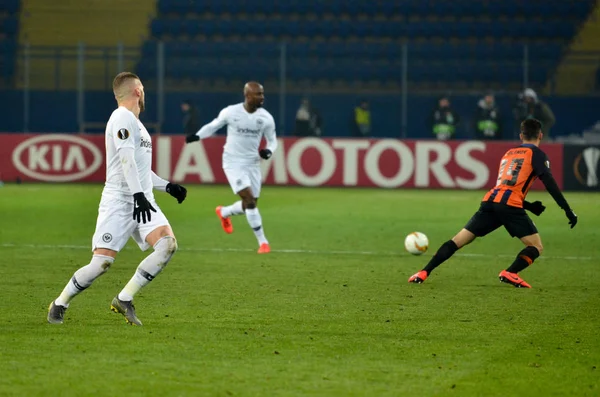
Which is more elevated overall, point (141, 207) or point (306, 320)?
point (141, 207)

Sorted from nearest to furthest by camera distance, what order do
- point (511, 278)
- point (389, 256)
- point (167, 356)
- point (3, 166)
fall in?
point (167, 356)
point (511, 278)
point (389, 256)
point (3, 166)

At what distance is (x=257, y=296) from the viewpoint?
9609 mm

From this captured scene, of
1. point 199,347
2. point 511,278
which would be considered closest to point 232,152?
point 511,278

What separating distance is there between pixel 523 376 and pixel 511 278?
170 inches

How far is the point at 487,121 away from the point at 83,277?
2085 cm

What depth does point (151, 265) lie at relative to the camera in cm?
790

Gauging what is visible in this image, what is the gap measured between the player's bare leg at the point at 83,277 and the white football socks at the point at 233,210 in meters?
6.58

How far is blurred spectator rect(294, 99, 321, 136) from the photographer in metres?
28.0

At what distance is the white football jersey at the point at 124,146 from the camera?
7.71m

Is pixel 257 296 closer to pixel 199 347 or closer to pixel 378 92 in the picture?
pixel 199 347

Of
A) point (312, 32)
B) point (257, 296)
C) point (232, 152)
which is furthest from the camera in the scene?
point (312, 32)

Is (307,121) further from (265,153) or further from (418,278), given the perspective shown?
(418,278)

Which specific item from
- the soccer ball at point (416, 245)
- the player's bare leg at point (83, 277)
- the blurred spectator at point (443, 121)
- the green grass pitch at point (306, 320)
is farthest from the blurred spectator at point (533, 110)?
the player's bare leg at point (83, 277)

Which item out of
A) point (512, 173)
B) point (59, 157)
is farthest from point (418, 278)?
point (59, 157)
